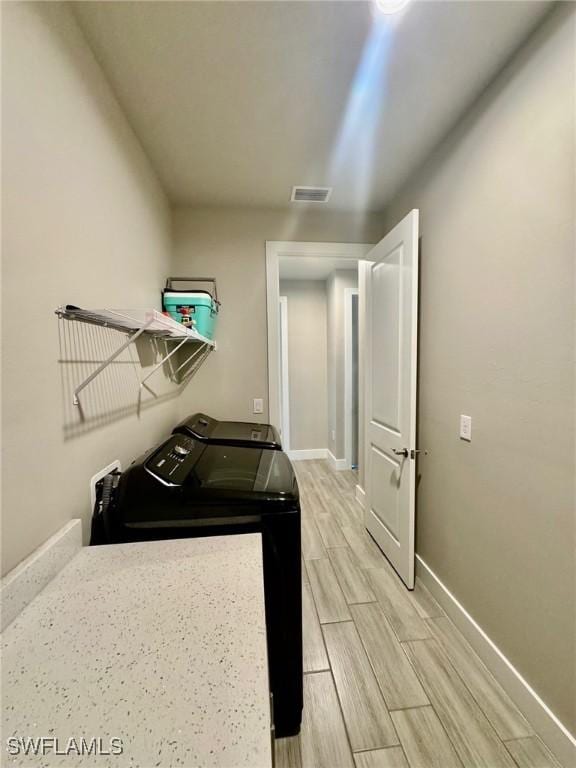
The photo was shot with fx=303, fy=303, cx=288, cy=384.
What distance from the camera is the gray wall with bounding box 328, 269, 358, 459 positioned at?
3592 mm

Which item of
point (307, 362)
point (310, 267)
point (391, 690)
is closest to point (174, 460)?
point (391, 690)

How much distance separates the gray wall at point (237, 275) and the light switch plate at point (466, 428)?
1333 millimetres

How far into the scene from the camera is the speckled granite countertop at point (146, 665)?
427 mm

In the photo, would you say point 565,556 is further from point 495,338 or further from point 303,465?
point 303,465

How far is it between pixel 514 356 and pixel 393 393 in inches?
31.4

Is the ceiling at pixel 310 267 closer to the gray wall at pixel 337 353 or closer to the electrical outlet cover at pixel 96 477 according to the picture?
the gray wall at pixel 337 353

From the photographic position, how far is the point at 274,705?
1068 mm

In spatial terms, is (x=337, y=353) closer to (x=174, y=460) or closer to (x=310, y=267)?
(x=310, y=267)

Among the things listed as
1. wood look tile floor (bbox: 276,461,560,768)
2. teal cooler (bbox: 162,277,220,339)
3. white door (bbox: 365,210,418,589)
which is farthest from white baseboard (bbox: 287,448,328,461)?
teal cooler (bbox: 162,277,220,339)

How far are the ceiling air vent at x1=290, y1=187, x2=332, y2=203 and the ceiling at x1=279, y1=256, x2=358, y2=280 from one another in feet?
2.71

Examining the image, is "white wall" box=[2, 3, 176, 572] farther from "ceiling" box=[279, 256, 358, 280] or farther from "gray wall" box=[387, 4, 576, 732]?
"ceiling" box=[279, 256, 358, 280]

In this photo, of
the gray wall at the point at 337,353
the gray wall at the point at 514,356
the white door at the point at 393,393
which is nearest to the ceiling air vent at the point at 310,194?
the white door at the point at 393,393

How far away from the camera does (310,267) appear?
11.2 ft

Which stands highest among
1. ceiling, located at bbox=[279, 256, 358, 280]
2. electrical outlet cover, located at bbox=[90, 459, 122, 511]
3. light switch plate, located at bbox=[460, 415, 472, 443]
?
ceiling, located at bbox=[279, 256, 358, 280]
